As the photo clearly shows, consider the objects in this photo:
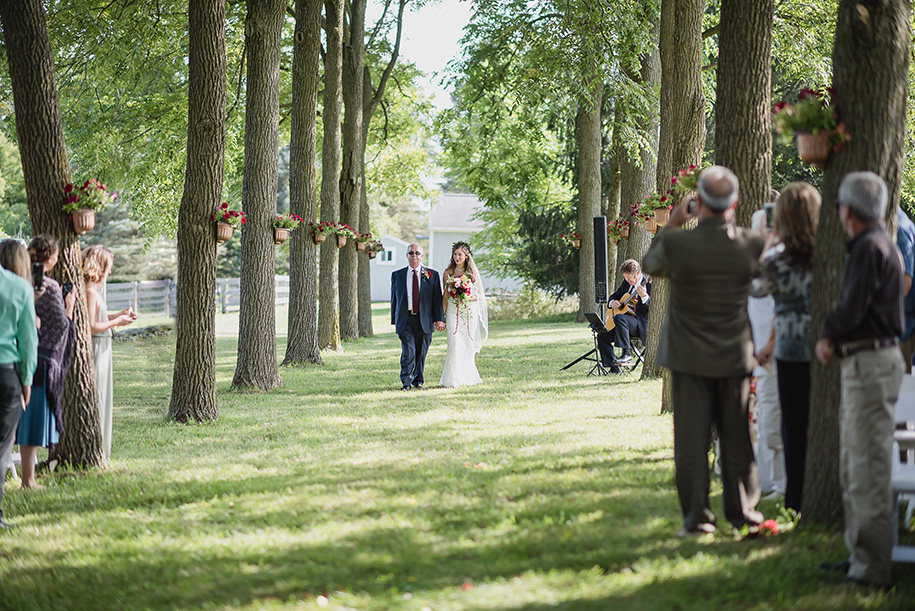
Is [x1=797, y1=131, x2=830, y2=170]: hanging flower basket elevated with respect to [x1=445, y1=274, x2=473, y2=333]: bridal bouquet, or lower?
elevated

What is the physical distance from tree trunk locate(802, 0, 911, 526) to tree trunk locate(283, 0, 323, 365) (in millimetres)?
13543

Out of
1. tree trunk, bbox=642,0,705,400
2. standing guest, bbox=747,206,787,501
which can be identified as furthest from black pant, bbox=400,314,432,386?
standing guest, bbox=747,206,787,501

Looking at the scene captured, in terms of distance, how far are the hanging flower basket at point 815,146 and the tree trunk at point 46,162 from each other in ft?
21.3

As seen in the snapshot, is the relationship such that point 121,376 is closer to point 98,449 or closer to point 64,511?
point 98,449

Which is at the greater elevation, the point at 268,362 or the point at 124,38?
the point at 124,38

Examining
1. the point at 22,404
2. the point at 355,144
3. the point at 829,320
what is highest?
the point at 355,144

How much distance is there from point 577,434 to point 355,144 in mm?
16383

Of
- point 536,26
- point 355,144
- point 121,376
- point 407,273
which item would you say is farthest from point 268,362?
point 355,144

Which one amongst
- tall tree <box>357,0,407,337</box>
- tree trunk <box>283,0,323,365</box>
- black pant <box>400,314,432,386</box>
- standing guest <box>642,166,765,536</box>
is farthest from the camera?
tall tree <box>357,0,407,337</box>

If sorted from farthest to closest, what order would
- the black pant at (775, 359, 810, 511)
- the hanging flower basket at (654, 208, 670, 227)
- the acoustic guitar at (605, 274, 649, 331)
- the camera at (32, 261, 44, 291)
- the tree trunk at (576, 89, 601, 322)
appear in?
the tree trunk at (576, 89, 601, 322), the acoustic guitar at (605, 274, 649, 331), the hanging flower basket at (654, 208, 670, 227), the camera at (32, 261, 44, 291), the black pant at (775, 359, 810, 511)

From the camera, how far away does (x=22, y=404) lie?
266 inches

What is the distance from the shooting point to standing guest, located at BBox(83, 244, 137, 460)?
29.2 feet

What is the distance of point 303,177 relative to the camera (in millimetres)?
18891

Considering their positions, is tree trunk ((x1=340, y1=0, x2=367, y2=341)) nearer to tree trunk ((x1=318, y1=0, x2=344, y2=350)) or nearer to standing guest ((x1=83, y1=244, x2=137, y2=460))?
tree trunk ((x1=318, y1=0, x2=344, y2=350))
